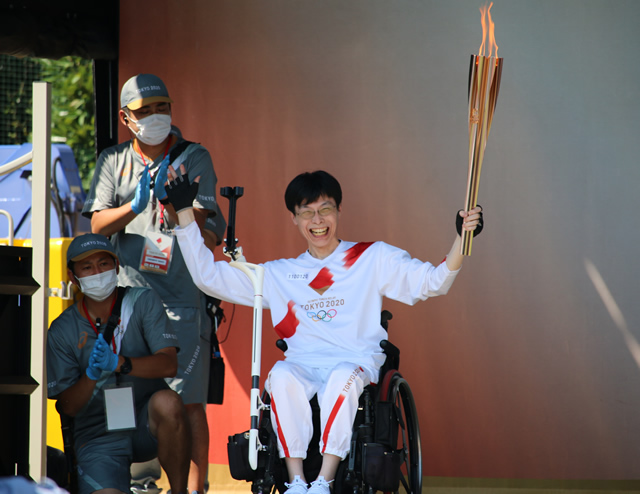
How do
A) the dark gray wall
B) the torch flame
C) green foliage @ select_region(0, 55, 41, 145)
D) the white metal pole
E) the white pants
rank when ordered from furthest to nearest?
green foliage @ select_region(0, 55, 41, 145)
the dark gray wall
the torch flame
the white pants
the white metal pole

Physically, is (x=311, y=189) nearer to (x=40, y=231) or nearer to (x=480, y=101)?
(x=480, y=101)

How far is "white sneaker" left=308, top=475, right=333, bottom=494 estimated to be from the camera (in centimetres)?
255

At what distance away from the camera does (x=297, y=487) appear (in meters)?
2.60

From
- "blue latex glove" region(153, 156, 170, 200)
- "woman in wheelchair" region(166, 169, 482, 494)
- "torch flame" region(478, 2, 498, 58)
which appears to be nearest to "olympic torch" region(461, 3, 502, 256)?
"torch flame" region(478, 2, 498, 58)

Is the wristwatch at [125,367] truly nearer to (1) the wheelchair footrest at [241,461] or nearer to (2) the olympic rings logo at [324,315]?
(1) the wheelchair footrest at [241,461]

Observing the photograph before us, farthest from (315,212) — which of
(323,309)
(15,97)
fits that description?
(15,97)

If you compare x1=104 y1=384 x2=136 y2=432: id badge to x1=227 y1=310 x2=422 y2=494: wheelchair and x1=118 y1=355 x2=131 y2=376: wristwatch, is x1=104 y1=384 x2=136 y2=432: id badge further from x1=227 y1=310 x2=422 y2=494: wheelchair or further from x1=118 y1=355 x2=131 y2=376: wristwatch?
x1=227 y1=310 x2=422 y2=494: wheelchair

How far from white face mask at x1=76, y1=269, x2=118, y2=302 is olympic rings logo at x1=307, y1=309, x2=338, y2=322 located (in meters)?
0.78

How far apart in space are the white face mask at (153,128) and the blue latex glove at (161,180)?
0.14m

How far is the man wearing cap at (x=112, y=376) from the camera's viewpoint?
304cm

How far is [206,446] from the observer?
355 cm

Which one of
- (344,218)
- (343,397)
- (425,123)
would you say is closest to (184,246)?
(343,397)

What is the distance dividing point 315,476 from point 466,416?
1.57 meters

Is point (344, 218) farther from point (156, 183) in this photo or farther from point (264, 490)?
point (264, 490)
